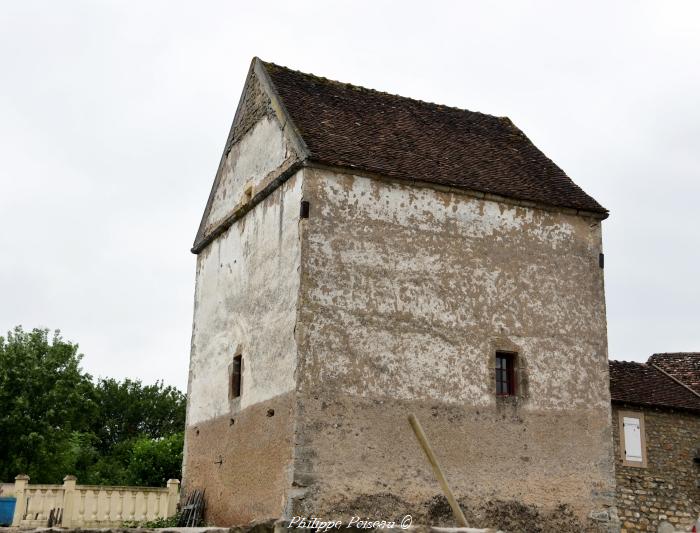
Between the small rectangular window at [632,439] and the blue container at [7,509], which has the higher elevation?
the small rectangular window at [632,439]

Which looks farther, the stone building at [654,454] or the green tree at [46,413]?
the green tree at [46,413]

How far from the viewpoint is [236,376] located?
19.3 meters

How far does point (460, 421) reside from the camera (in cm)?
1725

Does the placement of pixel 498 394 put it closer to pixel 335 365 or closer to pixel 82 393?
pixel 335 365

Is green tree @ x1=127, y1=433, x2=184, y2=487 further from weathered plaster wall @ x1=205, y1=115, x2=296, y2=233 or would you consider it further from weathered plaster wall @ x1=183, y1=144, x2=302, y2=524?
weathered plaster wall @ x1=205, y1=115, x2=296, y2=233

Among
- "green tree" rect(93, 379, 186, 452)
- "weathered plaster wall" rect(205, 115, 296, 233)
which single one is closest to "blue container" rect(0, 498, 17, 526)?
"weathered plaster wall" rect(205, 115, 296, 233)

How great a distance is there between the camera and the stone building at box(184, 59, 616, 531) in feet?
53.9

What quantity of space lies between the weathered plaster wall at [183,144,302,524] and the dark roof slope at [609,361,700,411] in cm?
791

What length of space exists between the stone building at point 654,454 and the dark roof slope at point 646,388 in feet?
0.07

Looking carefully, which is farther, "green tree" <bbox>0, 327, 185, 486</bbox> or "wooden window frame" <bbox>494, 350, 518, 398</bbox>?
"green tree" <bbox>0, 327, 185, 486</bbox>

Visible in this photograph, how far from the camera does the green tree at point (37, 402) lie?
33.9 m

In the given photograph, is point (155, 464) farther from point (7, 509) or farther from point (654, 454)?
point (654, 454)

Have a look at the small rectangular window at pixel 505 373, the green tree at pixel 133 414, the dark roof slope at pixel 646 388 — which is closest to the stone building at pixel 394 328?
the small rectangular window at pixel 505 373

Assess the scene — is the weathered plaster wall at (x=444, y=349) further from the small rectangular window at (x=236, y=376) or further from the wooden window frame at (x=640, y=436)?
the small rectangular window at (x=236, y=376)
